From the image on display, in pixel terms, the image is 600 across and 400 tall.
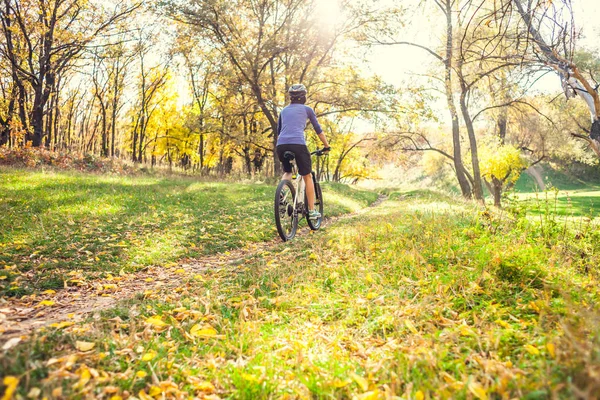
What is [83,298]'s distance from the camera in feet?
12.0

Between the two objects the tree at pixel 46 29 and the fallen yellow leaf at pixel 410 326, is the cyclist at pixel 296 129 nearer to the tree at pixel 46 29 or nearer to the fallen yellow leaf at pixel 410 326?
the fallen yellow leaf at pixel 410 326

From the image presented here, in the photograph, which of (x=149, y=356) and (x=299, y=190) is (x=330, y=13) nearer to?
(x=299, y=190)

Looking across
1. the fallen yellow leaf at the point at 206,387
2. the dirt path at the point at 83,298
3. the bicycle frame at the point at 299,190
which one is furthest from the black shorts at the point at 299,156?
the fallen yellow leaf at the point at 206,387

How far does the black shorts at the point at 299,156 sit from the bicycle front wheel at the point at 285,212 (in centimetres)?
34

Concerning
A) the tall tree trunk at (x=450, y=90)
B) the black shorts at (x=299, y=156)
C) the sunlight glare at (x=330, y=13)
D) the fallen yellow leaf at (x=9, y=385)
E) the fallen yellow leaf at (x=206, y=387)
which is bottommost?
the fallen yellow leaf at (x=206, y=387)

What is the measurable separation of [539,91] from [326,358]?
9478mm

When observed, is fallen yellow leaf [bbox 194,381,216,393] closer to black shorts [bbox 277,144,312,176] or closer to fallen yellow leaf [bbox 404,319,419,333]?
fallen yellow leaf [bbox 404,319,419,333]

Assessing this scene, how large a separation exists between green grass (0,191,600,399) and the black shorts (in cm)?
240

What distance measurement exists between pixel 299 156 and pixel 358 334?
158 inches

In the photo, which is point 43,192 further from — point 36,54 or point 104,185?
point 36,54

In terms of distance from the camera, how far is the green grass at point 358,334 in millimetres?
1868

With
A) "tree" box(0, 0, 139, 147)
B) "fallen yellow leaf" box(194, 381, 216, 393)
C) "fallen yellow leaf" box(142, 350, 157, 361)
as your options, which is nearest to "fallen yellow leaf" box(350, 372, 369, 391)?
"fallen yellow leaf" box(194, 381, 216, 393)

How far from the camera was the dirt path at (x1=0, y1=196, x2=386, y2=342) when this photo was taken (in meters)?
2.78

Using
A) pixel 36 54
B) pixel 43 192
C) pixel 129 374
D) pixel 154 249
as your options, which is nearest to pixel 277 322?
pixel 129 374
